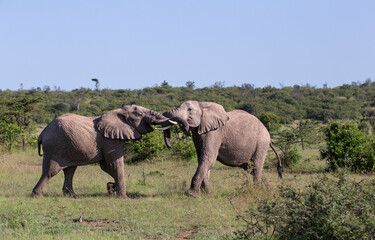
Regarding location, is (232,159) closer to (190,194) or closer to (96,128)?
(190,194)

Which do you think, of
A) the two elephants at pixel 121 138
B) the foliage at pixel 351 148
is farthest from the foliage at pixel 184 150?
the two elephants at pixel 121 138

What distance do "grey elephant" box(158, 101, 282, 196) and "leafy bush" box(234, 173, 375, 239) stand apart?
4.03 m

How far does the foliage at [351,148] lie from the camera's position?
619 inches

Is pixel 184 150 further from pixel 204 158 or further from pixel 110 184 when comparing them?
pixel 204 158

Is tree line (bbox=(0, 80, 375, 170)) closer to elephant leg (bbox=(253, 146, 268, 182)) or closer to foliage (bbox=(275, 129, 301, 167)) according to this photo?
foliage (bbox=(275, 129, 301, 167))

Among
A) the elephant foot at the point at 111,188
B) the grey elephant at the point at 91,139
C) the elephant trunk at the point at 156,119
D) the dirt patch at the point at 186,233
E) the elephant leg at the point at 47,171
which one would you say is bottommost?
the dirt patch at the point at 186,233

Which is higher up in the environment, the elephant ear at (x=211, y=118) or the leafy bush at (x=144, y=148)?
the elephant ear at (x=211, y=118)

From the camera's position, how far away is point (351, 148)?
1591 centimetres

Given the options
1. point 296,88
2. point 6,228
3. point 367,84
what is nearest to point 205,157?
point 6,228

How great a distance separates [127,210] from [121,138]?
1.84 metres

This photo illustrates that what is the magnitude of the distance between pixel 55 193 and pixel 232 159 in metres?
3.84

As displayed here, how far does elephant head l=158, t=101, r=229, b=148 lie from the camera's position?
1055 centimetres

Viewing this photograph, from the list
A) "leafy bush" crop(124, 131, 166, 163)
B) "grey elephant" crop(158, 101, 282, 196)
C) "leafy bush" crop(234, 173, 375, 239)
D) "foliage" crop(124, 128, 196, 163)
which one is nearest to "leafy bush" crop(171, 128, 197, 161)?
"foliage" crop(124, 128, 196, 163)

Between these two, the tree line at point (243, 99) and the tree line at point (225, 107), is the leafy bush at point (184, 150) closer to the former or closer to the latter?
the tree line at point (225, 107)
